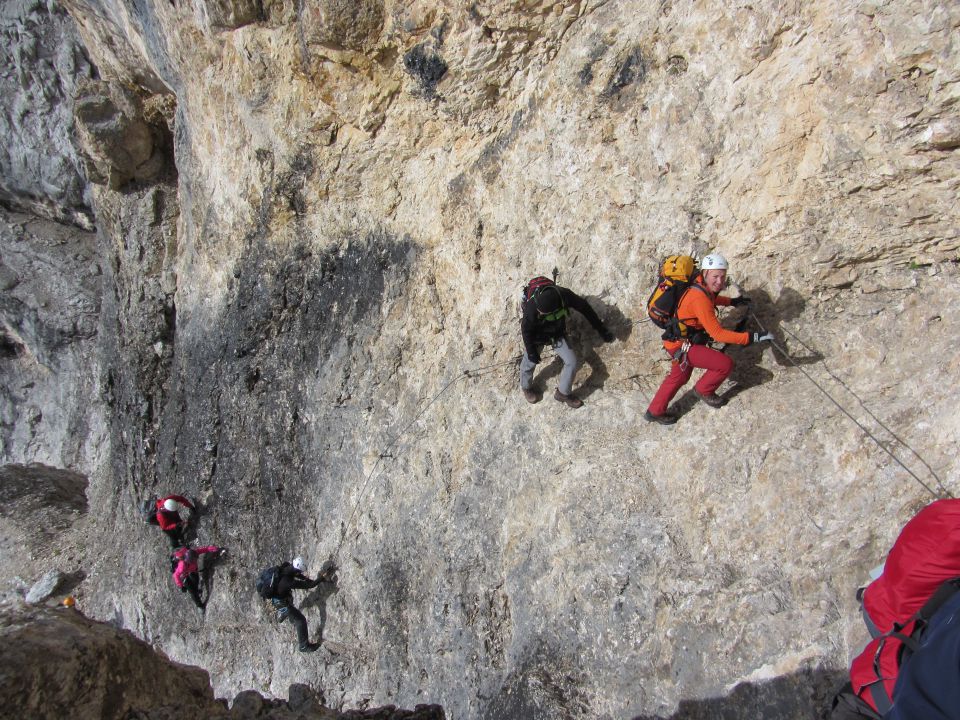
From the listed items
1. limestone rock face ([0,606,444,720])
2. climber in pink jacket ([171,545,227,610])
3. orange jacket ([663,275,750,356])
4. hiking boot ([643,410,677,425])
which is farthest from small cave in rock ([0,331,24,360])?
orange jacket ([663,275,750,356])

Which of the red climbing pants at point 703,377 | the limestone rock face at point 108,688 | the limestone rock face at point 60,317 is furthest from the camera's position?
the limestone rock face at point 60,317

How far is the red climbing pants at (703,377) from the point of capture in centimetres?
614

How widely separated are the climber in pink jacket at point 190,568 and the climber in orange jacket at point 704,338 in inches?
374

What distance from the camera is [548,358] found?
26.9ft

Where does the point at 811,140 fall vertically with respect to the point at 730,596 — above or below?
above

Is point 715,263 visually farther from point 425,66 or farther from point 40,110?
point 40,110

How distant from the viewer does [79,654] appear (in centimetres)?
788

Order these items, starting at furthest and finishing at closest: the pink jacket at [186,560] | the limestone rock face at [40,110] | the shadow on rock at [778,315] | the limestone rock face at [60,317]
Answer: the limestone rock face at [60,317]
the limestone rock face at [40,110]
the pink jacket at [186,560]
the shadow on rock at [778,315]

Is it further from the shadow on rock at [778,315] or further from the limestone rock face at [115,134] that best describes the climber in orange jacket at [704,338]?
the limestone rock face at [115,134]

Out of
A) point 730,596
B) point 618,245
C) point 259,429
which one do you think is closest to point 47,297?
point 259,429

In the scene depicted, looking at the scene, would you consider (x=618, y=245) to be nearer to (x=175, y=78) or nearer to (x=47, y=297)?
(x=175, y=78)

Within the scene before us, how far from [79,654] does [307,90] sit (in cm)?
906

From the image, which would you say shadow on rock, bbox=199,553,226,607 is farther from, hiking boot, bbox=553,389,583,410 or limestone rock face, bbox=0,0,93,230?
limestone rock face, bbox=0,0,93,230

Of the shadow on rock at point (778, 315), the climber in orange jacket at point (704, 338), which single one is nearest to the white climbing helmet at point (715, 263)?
the climber in orange jacket at point (704, 338)
